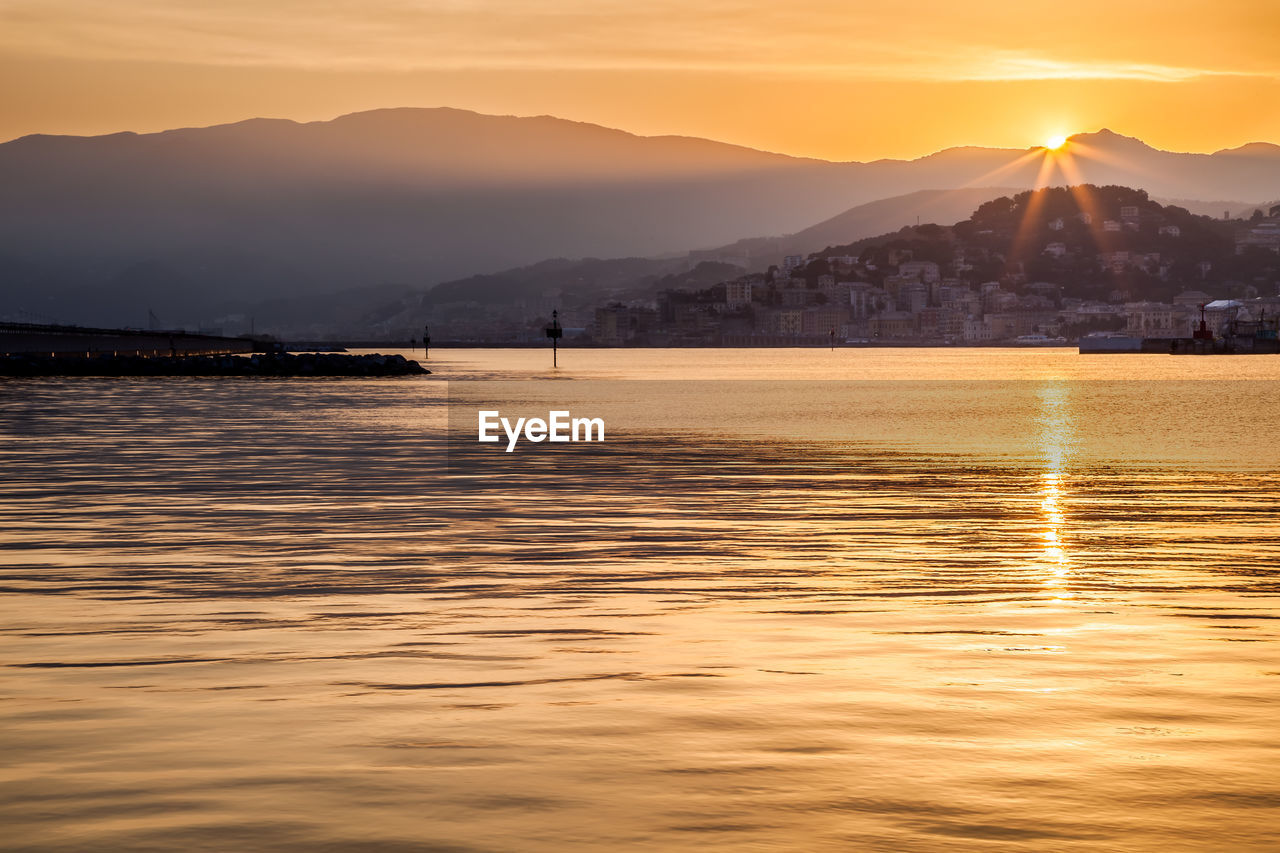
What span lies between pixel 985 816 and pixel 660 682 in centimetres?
371

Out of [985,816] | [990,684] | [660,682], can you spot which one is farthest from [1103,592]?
[985,816]

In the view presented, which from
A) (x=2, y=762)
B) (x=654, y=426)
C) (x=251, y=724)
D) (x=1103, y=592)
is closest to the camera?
(x=2, y=762)

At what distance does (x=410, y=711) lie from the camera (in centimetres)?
992

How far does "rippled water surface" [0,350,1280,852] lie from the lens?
7.67 m

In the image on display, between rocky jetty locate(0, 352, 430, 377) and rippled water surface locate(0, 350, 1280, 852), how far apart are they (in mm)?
103878

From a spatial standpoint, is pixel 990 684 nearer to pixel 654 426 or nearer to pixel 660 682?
pixel 660 682

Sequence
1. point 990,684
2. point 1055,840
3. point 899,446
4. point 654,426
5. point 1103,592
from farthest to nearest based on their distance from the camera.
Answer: point 654,426, point 899,446, point 1103,592, point 990,684, point 1055,840

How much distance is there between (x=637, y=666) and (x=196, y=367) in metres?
125

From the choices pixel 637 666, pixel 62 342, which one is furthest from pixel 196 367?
pixel 637 666

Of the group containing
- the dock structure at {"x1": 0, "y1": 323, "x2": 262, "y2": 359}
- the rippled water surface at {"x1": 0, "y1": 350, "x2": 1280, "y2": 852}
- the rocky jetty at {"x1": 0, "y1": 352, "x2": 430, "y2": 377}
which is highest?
the dock structure at {"x1": 0, "y1": 323, "x2": 262, "y2": 359}

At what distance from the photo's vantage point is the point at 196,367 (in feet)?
429

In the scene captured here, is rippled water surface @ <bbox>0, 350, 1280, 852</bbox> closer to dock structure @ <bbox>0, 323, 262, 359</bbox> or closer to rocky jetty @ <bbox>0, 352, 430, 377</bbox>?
rocky jetty @ <bbox>0, 352, 430, 377</bbox>

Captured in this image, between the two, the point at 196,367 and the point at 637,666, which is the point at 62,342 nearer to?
the point at 196,367

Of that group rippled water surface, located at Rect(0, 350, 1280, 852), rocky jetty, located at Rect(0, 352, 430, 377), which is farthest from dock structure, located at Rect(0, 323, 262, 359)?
rippled water surface, located at Rect(0, 350, 1280, 852)
